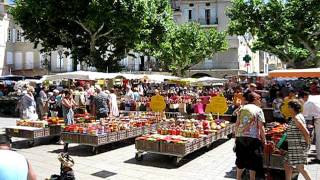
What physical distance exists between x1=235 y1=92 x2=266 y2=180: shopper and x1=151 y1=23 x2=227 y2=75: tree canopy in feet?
112

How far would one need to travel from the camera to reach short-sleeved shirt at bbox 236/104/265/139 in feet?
24.8

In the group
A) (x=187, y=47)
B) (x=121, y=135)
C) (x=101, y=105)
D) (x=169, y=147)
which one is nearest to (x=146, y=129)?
(x=121, y=135)

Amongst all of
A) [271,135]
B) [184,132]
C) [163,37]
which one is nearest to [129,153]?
[184,132]

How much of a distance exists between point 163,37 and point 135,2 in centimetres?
384

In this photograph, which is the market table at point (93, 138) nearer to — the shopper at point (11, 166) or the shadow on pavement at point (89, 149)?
the shadow on pavement at point (89, 149)

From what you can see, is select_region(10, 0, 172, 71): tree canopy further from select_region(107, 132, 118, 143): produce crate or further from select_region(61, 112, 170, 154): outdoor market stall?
select_region(107, 132, 118, 143): produce crate

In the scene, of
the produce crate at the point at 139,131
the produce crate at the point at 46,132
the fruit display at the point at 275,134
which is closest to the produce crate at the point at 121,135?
the produce crate at the point at 139,131

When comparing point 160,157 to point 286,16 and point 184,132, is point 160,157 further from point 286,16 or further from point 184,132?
point 286,16

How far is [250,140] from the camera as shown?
756 centimetres

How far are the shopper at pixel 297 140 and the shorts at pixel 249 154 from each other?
51cm

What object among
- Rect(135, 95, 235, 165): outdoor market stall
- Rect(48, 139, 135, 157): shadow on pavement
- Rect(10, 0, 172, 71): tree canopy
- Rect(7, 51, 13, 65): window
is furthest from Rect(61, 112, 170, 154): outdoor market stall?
Rect(7, 51, 13, 65): window

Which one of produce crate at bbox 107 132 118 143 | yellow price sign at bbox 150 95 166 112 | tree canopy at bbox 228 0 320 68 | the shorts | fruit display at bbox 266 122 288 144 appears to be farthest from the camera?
tree canopy at bbox 228 0 320 68

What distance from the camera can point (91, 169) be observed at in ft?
32.4

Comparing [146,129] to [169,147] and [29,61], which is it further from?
[29,61]
